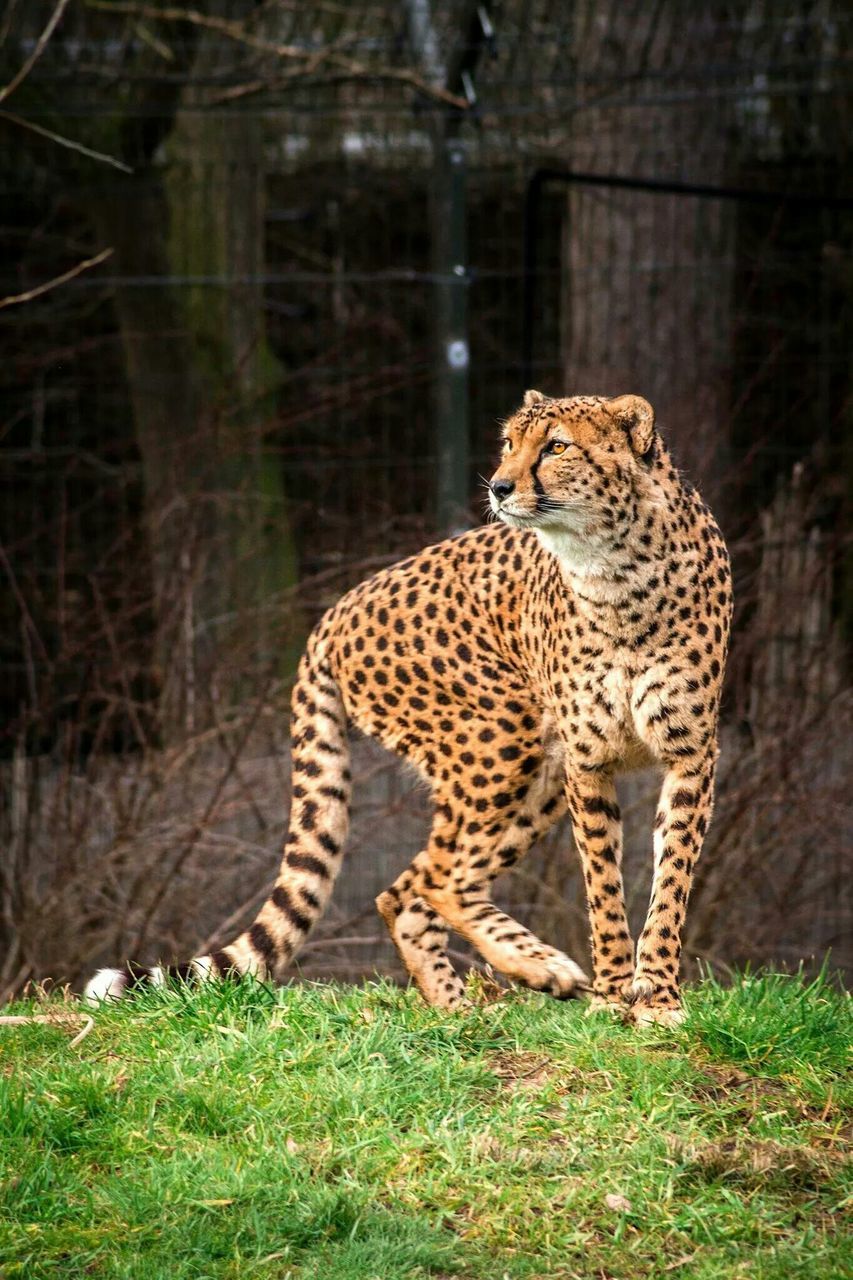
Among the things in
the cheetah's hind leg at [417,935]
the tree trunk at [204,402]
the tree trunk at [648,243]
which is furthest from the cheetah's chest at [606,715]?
the tree trunk at [648,243]

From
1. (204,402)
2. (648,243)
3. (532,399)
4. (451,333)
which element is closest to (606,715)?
(532,399)

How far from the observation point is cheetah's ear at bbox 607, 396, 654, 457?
406 cm

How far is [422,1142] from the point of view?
330cm

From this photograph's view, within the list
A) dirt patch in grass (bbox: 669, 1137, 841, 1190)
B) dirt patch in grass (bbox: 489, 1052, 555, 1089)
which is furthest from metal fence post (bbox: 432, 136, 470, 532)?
dirt patch in grass (bbox: 669, 1137, 841, 1190)

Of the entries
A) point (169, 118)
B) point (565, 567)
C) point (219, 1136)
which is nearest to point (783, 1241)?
point (219, 1136)

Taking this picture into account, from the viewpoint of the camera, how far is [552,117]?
28.5 feet

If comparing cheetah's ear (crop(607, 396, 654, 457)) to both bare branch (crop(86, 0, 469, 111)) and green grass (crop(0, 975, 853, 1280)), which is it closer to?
green grass (crop(0, 975, 853, 1280))

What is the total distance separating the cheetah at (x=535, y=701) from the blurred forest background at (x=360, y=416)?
5.58ft

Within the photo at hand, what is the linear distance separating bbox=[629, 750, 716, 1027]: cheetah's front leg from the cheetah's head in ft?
2.03

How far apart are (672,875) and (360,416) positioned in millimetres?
5583

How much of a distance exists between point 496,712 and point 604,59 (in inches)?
162

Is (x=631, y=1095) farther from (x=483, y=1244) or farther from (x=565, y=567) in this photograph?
(x=565, y=567)

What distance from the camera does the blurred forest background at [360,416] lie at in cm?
661

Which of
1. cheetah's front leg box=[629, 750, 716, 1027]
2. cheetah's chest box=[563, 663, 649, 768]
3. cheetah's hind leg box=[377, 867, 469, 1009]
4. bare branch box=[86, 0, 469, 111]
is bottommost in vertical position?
cheetah's hind leg box=[377, 867, 469, 1009]
